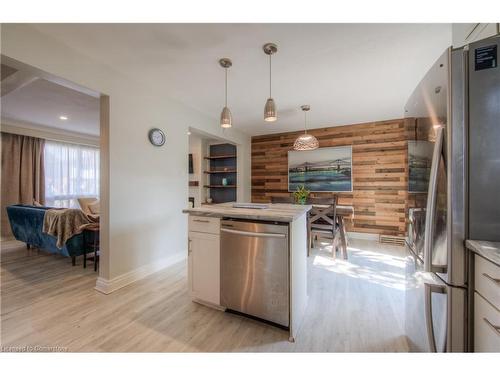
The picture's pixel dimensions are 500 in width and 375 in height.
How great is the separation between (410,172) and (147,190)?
269 centimetres

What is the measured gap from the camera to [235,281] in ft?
5.64

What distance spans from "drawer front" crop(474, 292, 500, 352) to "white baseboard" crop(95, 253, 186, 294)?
2781 mm

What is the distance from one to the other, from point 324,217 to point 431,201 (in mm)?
2161

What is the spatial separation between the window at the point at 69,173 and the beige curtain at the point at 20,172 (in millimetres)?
166

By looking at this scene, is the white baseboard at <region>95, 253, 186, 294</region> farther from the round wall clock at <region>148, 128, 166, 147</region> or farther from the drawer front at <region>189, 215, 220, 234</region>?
the round wall clock at <region>148, 128, 166, 147</region>

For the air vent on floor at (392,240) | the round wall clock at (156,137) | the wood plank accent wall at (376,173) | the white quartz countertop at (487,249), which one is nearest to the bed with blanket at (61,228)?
the round wall clock at (156,137)

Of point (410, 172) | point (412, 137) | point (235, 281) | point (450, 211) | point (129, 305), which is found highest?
point (412, 137)

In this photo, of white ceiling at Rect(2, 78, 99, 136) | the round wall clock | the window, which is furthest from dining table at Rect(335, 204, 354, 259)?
the window

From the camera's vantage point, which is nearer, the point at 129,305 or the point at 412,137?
the point at 412,137

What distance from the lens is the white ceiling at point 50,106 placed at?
290 cm

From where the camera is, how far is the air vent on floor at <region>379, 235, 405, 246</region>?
3928mm
